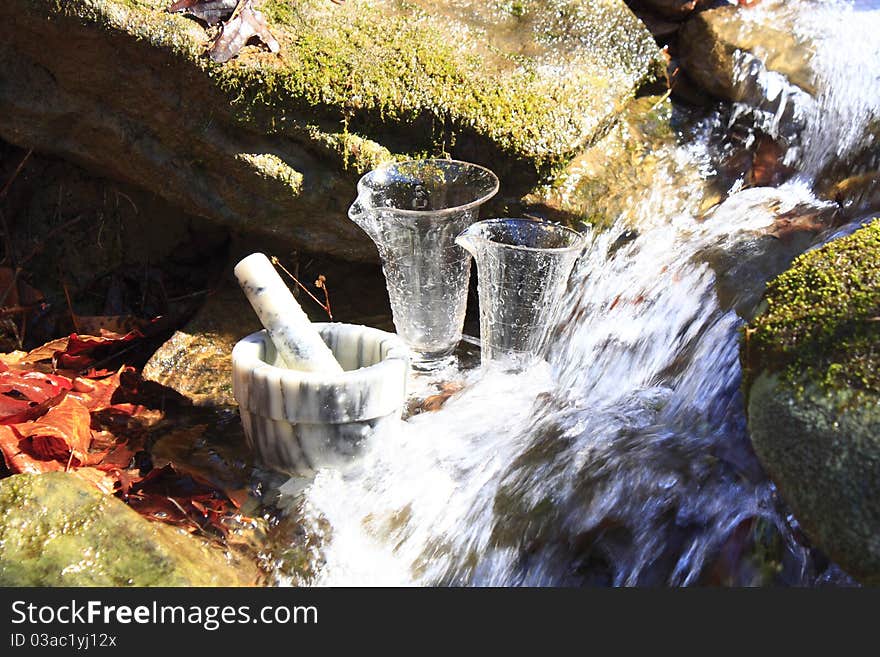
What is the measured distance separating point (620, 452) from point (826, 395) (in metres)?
0.72

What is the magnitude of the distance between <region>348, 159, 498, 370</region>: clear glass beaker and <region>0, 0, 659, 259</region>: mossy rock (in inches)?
9.5

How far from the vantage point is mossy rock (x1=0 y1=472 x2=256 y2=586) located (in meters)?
2.48

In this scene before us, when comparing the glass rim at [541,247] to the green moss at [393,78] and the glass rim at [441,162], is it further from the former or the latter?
the green moss at [393,78]

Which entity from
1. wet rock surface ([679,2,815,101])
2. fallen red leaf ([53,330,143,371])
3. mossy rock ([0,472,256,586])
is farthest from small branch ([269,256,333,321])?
wet rock surface ([679,2,815,101])

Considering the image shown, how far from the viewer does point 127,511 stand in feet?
8.78

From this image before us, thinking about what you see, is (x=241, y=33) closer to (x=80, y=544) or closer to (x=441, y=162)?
(x=441, y=162)

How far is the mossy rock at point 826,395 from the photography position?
7.66 ft

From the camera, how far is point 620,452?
299 centimetres

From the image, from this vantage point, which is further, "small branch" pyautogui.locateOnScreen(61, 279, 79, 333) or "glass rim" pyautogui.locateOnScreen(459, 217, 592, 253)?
"small branch" pyautogui.locateOnScreen(61, 279, 79, 333)

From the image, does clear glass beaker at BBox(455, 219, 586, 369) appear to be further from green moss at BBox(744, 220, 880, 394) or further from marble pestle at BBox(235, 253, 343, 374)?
green moss at BBox(744, 220, 880, 394)

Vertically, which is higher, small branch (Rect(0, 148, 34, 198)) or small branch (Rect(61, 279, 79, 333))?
small branch (Rect(0, 148, 34, 198))

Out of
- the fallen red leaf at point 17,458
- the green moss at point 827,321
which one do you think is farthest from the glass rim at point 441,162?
the fallen red leaf at point 17,458

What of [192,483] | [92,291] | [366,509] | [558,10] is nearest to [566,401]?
[366,509]

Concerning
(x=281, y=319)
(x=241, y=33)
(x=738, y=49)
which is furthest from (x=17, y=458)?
(x=738, y=49)
